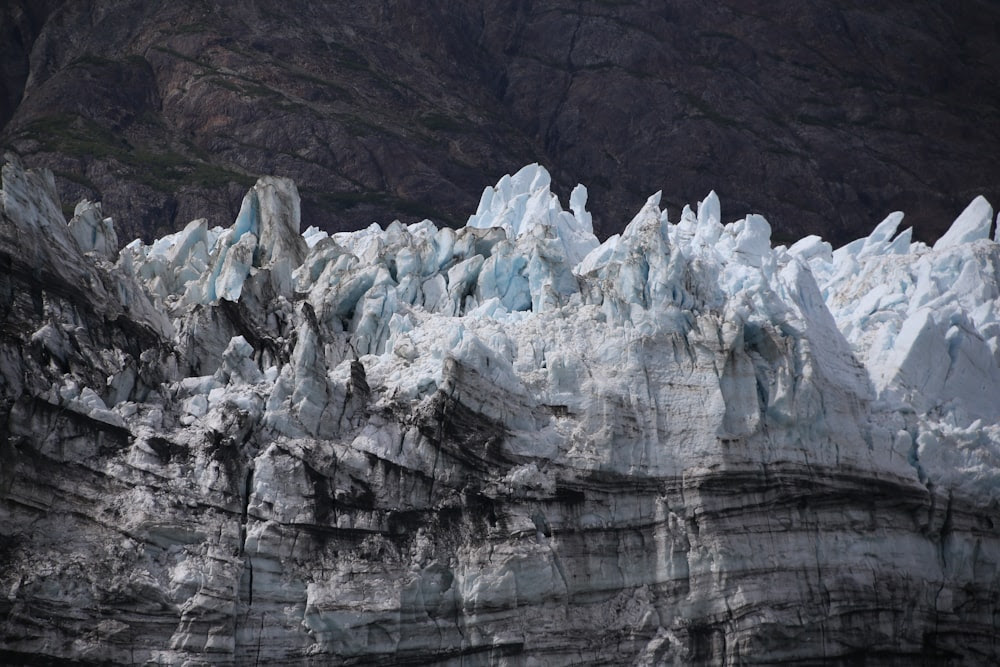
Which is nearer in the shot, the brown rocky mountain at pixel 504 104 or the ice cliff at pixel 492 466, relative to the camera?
the ice cliff at pixel 492 466

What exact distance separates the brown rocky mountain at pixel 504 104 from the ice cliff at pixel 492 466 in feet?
175

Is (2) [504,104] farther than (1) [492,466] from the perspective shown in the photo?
Yes

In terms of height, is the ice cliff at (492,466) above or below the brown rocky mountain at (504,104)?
below

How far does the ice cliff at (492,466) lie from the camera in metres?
35.9

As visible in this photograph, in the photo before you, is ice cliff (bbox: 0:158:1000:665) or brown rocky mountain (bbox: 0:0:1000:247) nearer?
ice cliff (bbox: 0:158:1000:665)

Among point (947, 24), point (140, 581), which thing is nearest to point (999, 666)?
point (140, 581)

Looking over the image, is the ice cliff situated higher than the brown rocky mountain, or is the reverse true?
the brown rocky mountain

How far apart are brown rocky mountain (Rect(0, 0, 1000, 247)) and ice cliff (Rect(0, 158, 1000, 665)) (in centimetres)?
5345

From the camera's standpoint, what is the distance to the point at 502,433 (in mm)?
39875

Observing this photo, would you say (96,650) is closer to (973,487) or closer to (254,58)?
(973,487)

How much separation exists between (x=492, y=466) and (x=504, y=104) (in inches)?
3161

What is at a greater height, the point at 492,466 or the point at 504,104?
the point at 504,104

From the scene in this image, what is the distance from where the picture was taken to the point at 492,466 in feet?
129

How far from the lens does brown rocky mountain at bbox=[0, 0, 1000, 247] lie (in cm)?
10100
